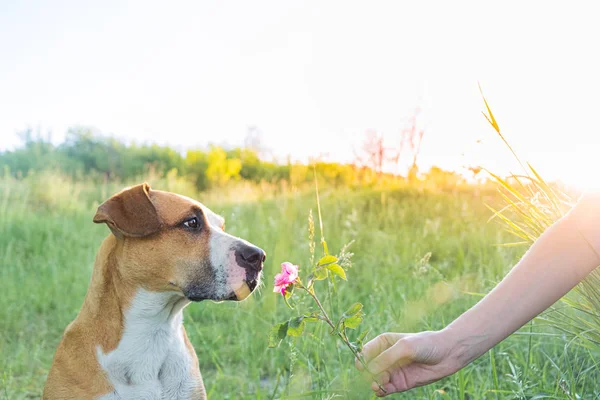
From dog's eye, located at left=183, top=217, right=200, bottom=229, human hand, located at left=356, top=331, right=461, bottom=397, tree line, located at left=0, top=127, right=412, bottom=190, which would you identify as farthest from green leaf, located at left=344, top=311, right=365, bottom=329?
tree line, located at left=0, top=127, right=412, bottom=190

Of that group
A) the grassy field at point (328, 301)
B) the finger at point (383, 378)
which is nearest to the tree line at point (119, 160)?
the grassy field at point (328, 301)

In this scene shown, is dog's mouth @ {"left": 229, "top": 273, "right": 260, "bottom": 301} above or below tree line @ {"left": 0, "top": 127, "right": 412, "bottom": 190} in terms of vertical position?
above

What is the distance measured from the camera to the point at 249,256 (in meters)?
2.67

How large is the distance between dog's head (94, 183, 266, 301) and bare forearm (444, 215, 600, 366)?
1.07 meters

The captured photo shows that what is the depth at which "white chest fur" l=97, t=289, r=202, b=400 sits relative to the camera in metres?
2.67

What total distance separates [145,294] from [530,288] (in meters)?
1.65

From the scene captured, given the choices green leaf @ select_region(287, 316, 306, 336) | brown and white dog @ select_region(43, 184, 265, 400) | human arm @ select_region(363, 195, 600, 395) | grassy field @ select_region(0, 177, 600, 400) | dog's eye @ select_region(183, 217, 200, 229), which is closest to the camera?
human arm @ select_region(363, 195, 600, 395)

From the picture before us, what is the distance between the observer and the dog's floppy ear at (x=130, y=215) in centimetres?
268

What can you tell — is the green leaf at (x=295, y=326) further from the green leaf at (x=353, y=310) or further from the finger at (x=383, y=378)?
the finger at (x=383, y=378)

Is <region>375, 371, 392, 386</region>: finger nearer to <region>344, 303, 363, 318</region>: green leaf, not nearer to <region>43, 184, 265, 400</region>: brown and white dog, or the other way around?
<region>344, 303, 363, 318</region>: green leaf

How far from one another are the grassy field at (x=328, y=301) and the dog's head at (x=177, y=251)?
402mm

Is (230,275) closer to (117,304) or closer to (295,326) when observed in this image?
(117,304)

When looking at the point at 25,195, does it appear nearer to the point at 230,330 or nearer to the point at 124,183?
the point at 124,183

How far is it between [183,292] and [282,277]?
3.27 feet
